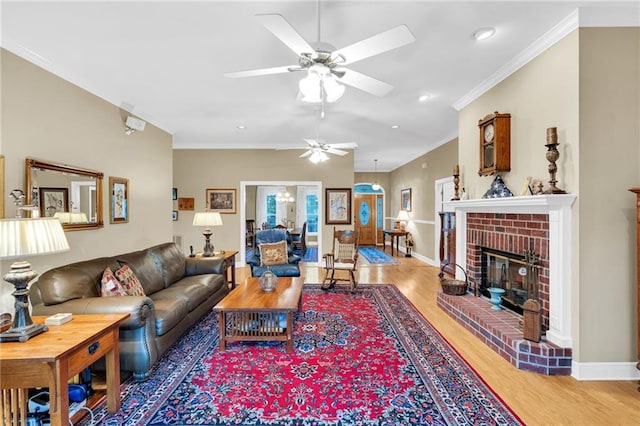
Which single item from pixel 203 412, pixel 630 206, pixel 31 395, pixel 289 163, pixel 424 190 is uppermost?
pixel 289 163

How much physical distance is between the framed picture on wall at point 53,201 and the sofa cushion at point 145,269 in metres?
0.72

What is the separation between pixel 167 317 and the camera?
2676 millimetres

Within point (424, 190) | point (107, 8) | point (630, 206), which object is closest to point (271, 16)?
point (107, 8)

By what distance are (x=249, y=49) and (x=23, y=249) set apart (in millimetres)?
2244

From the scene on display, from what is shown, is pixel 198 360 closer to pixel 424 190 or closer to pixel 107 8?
pixel 107 8

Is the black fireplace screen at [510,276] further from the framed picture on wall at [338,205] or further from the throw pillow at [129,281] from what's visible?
the throw pillow at [129,281]

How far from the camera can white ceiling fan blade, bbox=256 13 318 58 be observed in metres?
1.55

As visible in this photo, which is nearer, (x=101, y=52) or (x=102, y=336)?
(x=102, y=336)

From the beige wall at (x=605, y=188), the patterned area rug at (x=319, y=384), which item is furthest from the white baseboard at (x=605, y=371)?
the patterned area rug at (x=319, y=384)

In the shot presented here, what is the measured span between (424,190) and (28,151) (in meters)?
7.37

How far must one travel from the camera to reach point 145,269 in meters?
3.40

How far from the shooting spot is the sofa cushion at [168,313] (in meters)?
2.60

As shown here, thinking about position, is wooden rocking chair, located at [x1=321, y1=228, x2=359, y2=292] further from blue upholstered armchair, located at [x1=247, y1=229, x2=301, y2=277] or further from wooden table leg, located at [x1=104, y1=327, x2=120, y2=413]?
wooden table leg, located at [x1=104, y1=327, x2=120, y2=413]

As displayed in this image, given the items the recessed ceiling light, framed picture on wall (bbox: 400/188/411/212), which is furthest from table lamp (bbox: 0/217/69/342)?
framed picture on wall (bbox: 400/188/411/212)
